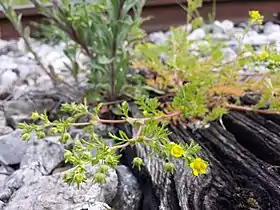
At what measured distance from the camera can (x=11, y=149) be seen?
133 centimetres

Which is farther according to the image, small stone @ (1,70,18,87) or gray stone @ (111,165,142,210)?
small stone @ (1,70,18,87)

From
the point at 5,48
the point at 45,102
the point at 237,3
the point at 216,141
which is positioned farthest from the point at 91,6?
the point at 237,3

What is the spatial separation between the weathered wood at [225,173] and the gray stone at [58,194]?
0.10m

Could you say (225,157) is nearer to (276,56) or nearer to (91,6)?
(276,56)

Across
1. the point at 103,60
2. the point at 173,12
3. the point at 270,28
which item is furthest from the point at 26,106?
the point at 270,28

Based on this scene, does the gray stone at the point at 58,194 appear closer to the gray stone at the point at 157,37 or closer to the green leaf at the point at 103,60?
the green leaf at the point at 103,60

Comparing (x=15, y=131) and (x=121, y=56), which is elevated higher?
(x=121, y=56)

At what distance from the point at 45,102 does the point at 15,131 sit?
0.83ft

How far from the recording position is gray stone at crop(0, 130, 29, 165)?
131 centimetres

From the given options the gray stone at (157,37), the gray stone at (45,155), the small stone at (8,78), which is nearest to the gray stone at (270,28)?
the gray stone at (157,37)

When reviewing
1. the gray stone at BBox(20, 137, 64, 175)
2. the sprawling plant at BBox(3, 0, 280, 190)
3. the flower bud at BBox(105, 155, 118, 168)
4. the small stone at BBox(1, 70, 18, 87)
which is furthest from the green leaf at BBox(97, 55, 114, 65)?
the small stone at BBox(1, 70, 18, 87)

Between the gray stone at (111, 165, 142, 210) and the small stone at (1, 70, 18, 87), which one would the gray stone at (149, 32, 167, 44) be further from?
the gray stone at (111, 165, 142, 210)

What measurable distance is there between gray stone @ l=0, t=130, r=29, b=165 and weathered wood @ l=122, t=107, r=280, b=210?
322 millimetres

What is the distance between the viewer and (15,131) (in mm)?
1423
